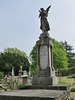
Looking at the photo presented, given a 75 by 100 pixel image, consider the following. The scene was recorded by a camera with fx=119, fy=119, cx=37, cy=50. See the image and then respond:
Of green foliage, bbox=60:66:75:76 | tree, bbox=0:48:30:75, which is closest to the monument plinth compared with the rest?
green foliage, bbox=60:66:75:76

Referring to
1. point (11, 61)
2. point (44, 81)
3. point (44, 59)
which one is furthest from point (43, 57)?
point (11, 61)

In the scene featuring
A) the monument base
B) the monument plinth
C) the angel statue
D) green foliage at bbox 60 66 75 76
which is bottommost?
green foliage at bbox 60 66 75 76

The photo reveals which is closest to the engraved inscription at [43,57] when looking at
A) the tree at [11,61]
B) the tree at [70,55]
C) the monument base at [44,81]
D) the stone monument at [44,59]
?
the stone monument at [44,59]

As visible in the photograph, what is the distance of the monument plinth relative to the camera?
8.36m

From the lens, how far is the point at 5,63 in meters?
50.8

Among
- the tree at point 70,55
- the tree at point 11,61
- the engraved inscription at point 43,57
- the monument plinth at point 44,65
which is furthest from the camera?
the tree at point 70,55

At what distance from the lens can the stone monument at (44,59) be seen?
8419 mm

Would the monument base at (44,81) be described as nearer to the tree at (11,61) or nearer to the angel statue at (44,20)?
the angel statue at (44,20)

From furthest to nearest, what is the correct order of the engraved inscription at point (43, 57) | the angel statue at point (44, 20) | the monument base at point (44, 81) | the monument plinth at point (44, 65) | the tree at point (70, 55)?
1. the tree at point (70, 55)
2. the angel statue at point (44, 20)
3. the engraved inscription at point (43, 57)
4. the monument plinth at point (44, 65)
5. the monument base at point (44, 81)

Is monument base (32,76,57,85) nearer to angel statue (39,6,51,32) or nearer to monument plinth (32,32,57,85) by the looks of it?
monument plinth (32,32,57,85)

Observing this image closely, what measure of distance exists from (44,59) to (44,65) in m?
0.46

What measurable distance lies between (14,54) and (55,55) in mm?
28511

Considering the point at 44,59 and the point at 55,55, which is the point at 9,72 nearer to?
the point at 55,55

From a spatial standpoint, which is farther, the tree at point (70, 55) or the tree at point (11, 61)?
the tree at point (70, 55)
